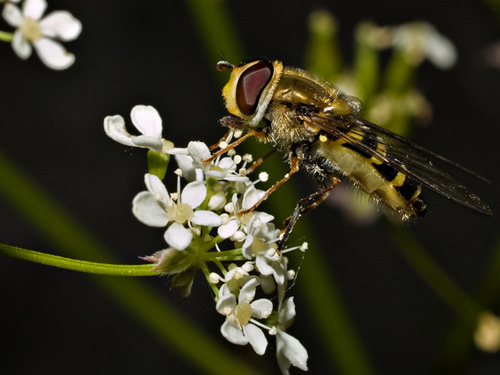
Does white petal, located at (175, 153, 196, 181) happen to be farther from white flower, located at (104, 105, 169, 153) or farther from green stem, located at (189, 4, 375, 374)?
green stem, located at (189, 4, 375, 374)

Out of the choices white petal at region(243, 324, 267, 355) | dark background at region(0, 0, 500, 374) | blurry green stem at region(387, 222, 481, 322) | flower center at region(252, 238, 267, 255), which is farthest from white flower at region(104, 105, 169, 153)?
dark background at region(0, 0, 500, 374)

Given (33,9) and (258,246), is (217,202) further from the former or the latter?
(33,9)

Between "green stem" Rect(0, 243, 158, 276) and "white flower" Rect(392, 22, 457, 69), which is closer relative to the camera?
"green stem" Rect(0, 243, 158, 276)

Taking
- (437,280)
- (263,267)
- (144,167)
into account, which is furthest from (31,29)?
(144,167)

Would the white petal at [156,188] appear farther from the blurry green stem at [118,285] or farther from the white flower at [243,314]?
the blurry green stem at [118,285]

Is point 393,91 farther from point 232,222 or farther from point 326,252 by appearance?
point 326,252

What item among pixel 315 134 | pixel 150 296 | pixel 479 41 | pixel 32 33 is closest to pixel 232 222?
pixel 315 134

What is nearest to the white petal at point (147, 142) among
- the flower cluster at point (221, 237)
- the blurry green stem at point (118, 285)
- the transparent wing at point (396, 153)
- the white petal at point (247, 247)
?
the flower cluster at point (221, 237)
